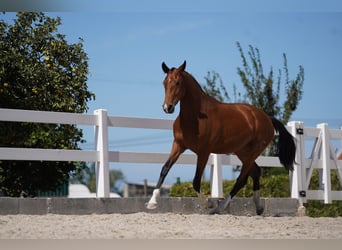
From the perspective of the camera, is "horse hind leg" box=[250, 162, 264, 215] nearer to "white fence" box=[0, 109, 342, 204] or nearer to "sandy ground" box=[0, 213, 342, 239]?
"white fence" box=[0, 109, 342, 204]

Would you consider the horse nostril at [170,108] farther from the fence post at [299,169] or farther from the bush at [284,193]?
the bush at [284,193]

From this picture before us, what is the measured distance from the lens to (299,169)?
8.34 m

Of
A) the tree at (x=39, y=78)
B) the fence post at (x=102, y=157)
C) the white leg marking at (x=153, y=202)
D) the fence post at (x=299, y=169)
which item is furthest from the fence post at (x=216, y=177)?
the tree at (x=39, y=78)

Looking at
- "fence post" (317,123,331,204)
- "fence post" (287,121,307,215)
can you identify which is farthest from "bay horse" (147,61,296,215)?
"fence post" (317,123,331,204)

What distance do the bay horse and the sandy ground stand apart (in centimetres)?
51

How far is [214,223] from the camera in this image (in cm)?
562

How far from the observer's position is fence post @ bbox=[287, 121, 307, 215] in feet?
27.2

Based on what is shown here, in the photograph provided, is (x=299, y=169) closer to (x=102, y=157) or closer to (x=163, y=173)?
(x=163, y=173)

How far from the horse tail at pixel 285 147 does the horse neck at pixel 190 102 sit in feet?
5.19

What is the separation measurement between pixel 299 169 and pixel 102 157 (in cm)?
301

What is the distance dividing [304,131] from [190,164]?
6.22ft

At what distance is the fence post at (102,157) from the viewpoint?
6648 millimetres

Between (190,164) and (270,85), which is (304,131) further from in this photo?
(270,85)

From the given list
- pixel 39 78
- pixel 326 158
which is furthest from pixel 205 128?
pixel 39 78
